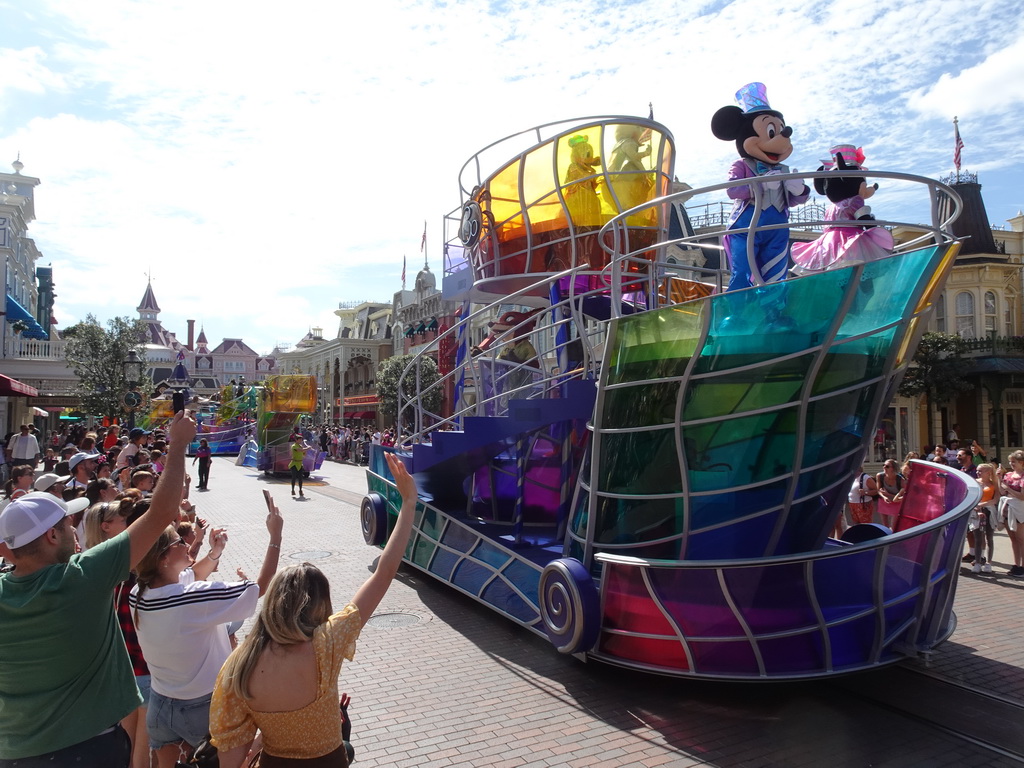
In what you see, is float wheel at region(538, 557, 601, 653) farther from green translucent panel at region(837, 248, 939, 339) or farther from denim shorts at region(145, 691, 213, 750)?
denim shorts at region(145, 691, 213, 750)

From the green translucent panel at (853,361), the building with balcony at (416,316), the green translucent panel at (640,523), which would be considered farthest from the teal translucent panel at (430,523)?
the building with balcony at (416,316)

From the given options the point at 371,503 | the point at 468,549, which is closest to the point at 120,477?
the point at 371,503

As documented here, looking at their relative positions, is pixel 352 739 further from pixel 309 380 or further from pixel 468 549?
pixel 309 380

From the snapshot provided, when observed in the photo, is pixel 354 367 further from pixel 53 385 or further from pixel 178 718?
pixel 178 718

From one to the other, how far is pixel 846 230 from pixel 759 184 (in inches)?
31.3

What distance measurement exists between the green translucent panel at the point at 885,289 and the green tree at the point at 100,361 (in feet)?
103

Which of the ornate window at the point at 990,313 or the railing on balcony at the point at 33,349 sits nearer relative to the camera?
the ornate window at the point at 990,313

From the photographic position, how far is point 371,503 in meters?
10.6

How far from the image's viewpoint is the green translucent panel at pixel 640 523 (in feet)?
19.7

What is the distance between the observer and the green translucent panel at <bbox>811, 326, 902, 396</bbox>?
541cm

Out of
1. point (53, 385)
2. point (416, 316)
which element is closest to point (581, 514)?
point (53, 385)

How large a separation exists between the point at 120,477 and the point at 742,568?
8879 millimetres

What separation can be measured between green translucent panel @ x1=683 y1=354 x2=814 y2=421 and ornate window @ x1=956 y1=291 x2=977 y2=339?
92.3 feet

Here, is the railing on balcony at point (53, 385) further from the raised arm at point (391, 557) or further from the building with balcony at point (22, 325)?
the raised arm at point (391, 557)
